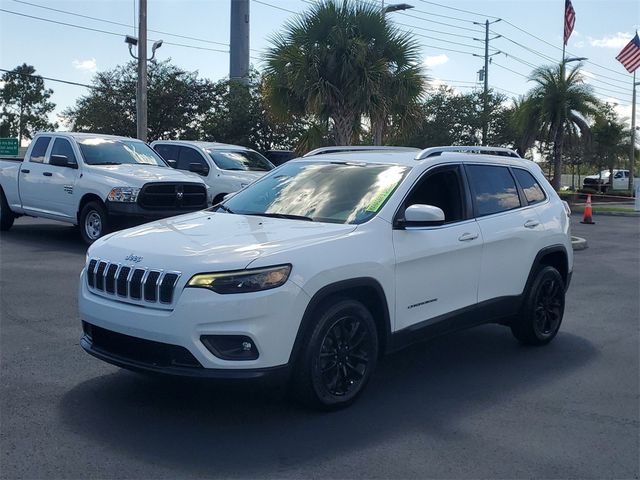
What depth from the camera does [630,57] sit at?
31359 mm

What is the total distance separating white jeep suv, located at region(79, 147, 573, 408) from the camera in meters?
4.56

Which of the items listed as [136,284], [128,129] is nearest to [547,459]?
[136,284]

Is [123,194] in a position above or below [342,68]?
below

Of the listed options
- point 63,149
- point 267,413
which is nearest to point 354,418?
point 267,413

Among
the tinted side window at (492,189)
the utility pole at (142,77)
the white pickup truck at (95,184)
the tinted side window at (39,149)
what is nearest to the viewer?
the tinted side window at (492,189)

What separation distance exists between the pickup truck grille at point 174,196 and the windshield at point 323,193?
245 inches

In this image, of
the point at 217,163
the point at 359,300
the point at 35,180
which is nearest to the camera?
the point at 359,300

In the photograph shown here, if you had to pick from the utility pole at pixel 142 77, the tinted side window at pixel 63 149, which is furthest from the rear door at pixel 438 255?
the utility pole at pixel 142 77

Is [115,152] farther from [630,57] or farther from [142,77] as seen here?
[630,57]

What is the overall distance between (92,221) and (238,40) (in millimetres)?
37722

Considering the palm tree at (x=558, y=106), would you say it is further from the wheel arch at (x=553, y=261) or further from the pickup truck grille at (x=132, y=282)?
the pickup truck grille at (x=132, y=282)

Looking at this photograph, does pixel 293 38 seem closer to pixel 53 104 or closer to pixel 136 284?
pixel 136 284

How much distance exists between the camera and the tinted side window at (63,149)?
13.3 m

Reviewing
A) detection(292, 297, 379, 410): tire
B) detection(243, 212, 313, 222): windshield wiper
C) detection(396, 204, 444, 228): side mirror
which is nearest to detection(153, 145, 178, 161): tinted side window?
detection(243, 212, 313, 222): windshield wiper
